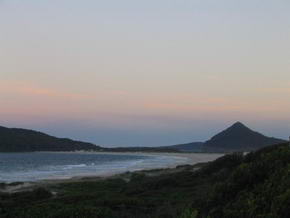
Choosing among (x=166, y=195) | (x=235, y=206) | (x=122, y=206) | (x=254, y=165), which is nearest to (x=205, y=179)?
(x=166, y=195)

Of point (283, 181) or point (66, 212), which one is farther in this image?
point (66, 212)

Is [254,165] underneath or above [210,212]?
above

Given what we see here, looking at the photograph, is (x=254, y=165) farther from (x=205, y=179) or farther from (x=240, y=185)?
(x=205, y=179)

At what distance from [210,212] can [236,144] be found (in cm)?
17697

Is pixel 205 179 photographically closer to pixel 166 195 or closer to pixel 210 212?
pixel 166 195

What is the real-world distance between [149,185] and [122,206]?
8.45 metres

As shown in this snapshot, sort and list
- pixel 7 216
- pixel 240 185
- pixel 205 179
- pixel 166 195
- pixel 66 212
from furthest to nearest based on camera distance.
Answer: pixel 205 179, pixel 166 195, pixel 7 216, pixel 66 212, pixel 240 185

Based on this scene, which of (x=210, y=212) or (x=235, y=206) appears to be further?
(x=210, y=212)

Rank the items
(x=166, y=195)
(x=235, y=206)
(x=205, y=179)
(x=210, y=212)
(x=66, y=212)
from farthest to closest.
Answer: (x=205, y=179) < (x=166, y=195) < (x=66, y=212) < (x=210, y=212) < (x=235, y=206)

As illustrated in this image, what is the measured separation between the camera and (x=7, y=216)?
51.3 ft

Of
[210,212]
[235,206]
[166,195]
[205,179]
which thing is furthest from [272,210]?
[205,179]

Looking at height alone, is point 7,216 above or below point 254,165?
below

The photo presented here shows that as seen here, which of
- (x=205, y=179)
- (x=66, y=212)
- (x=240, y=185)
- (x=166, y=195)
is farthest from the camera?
(x=205, y=179)

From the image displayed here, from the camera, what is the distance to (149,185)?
2572 cm
